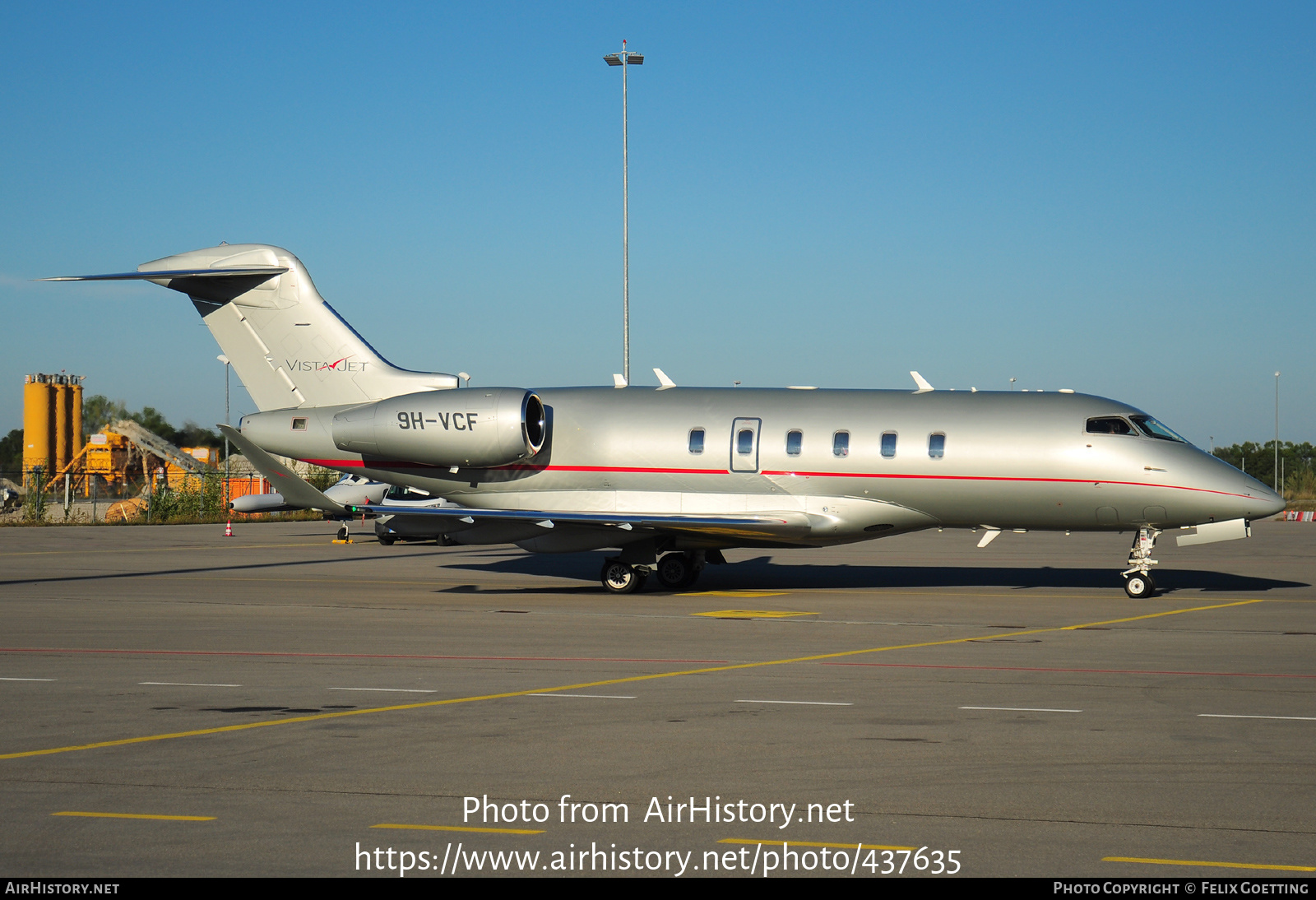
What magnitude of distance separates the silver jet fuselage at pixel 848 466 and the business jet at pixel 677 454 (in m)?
0.03

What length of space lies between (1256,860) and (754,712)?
179 inches

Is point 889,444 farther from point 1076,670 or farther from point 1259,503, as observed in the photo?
point 1076,670

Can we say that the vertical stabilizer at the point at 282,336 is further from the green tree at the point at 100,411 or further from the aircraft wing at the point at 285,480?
the green tree at the point at 100,411

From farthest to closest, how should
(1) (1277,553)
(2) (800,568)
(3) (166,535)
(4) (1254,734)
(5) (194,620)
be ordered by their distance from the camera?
(3) (166,535)
(1) (1277,553)
(2) (800,568)
(5) (194,620)
(4) (1254,734)

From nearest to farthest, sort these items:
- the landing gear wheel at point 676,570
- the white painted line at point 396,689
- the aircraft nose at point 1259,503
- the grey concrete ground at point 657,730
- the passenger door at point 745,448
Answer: the grey concrete ground at point 657,730
the white painted line at point 396,689
the aircraft nose at point 1259,503
the passenger door at point 745,448
the landing gear wheel at point 676,570

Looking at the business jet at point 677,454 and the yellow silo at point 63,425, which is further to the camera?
the yellow silo at point 63,425

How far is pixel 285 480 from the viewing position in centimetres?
2000

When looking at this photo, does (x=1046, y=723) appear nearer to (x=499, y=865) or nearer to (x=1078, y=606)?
(x=499, y=865)

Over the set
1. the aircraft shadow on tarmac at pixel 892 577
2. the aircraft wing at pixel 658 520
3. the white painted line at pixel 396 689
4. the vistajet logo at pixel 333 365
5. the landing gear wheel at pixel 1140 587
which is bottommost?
the aircraft shadow on tarmac at pixel 892 577

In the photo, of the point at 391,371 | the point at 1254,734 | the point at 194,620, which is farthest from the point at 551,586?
the point at 1254,734

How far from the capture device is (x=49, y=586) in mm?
21656

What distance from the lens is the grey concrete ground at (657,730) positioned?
623 cm

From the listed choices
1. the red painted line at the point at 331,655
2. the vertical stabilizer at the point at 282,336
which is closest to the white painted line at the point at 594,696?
the red painted line at the point at 331,655

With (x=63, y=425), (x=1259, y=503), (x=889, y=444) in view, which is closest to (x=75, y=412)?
(x=63, y=425)
